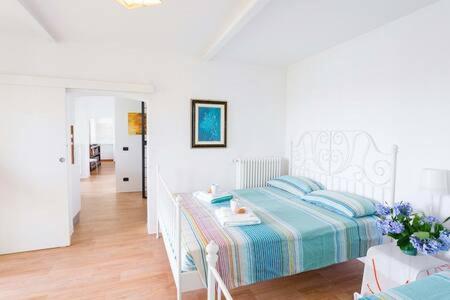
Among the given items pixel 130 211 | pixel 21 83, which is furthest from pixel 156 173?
pixel 21 83

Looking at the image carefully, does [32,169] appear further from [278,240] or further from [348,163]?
[348,163]

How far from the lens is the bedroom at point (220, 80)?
84.4 inches

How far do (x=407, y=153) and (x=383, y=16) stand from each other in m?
1.30

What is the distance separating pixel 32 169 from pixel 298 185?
10.4 feet

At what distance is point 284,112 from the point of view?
4.00m

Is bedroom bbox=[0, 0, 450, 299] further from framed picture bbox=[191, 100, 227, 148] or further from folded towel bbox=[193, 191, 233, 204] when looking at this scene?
folded towel bbox=[193, 191, 233, 204]

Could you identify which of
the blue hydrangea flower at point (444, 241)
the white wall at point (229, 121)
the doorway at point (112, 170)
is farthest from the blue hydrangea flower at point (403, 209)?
the doorway at point (112, 170)

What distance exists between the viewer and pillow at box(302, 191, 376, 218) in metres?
2.26

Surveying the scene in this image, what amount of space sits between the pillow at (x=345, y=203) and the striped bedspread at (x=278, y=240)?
0.06 meters

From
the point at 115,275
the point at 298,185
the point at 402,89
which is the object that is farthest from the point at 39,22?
the point at 402,89

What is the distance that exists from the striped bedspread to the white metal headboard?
18.0 inches

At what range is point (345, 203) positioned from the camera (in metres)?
2.34

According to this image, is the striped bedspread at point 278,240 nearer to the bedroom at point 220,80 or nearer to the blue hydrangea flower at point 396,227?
the blue hydrangea flower at point 396,227

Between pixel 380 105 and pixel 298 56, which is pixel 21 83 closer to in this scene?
pixel 298 56
